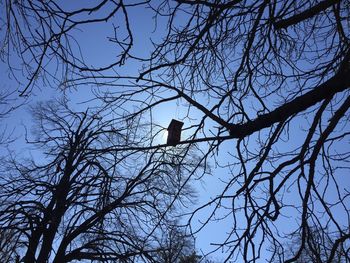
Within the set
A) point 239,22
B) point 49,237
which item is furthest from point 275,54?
point 49,237

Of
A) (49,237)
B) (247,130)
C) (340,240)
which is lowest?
(340,240)

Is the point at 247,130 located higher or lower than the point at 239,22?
lower

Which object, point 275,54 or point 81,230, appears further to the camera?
point 81,230

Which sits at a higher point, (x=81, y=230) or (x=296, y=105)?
(x=81, y=230)

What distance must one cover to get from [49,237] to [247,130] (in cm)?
653

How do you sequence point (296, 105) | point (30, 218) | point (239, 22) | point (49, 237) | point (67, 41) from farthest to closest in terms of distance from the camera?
point (49, 237) < point (30, 218) < point (239, 22) < point (67, 41) < point (296, 105)

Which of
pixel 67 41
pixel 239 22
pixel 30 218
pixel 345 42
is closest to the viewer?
pixel 67 41

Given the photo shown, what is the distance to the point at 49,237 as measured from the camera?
732cm

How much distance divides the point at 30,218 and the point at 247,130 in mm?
6107

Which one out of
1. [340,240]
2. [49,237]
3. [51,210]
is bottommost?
[340,240]

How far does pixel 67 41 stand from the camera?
2.35 meters

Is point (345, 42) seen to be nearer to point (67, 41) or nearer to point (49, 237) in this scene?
point (67, 41)

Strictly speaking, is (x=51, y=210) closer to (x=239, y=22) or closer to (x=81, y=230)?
(x=81, y=230)

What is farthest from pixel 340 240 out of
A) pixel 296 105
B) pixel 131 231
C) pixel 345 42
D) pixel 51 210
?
pixel 51 210
